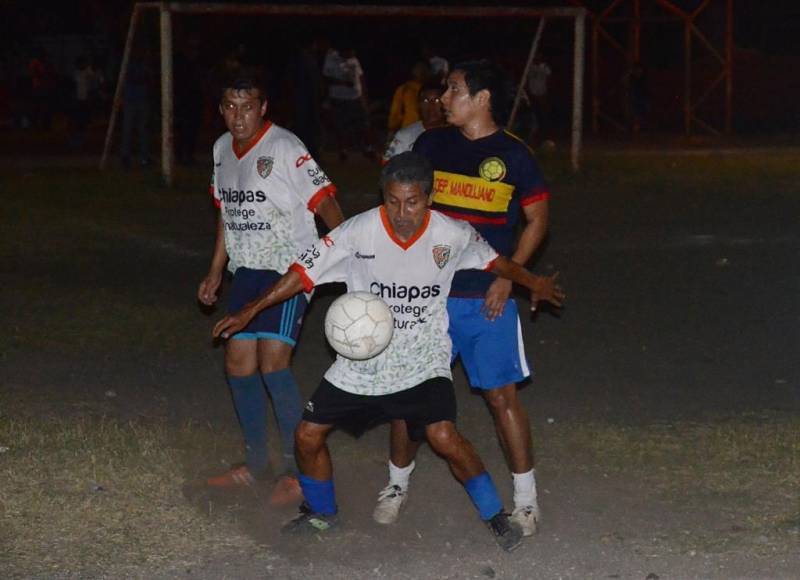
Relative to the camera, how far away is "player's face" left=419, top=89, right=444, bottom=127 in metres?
8.41

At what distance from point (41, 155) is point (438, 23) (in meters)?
14.5

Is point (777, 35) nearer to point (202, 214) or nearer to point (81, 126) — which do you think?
point (81, 126)

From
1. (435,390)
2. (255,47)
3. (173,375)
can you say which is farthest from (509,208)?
(255,47)

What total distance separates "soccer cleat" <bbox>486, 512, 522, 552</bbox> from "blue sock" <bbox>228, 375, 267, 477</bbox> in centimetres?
135

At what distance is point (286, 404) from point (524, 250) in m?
1.35

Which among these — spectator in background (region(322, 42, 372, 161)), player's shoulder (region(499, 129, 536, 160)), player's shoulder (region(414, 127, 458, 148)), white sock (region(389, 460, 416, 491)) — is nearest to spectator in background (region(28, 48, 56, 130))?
spectator in background (region(322, 42, 372, 161))

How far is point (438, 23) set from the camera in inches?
1388

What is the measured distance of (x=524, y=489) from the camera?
18.7ft

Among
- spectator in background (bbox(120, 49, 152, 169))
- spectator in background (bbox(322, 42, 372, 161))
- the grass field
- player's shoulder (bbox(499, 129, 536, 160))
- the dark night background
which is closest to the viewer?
the grass field

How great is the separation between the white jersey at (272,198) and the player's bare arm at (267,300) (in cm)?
68

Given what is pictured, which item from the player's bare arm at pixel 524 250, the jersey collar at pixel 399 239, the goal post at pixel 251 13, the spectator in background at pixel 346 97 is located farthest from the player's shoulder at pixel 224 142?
the spectator in background at pixel 346 97

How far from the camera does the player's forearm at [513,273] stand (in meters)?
5.43

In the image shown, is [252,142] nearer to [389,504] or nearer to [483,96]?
[483,96]

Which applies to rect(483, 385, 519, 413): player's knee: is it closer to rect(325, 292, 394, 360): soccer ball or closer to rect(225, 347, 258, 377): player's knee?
rect(325, 292, 394, 360): soccer ball
